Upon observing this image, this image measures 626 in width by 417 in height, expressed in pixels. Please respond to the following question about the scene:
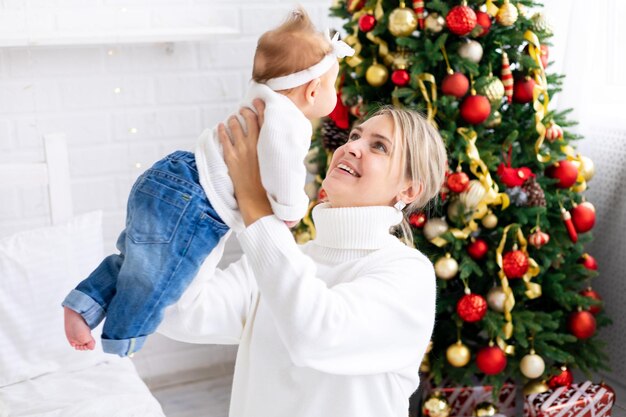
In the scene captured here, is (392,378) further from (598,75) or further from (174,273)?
Answer: (598,75)

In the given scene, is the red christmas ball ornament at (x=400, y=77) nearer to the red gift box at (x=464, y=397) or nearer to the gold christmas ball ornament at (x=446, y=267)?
the gold christmas ball ornament at (x=446, y=267)

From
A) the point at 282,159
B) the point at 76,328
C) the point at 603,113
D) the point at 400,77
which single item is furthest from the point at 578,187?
the point at 76,328

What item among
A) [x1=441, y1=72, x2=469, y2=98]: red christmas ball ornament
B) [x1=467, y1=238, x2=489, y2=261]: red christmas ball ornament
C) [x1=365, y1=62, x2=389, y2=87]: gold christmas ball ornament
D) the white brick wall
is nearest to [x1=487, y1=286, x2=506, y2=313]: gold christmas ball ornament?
[x1=467, y1=238, x2=489, y2=261]: red christmas ball ornament

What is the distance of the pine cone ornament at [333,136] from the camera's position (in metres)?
2.46

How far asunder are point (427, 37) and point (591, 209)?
0.76 meters

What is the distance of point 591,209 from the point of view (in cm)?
246

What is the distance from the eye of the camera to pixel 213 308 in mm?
1382

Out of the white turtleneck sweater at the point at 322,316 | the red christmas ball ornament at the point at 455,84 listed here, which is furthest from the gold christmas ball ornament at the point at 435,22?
the white turtleneck sweater at the point at 322,316

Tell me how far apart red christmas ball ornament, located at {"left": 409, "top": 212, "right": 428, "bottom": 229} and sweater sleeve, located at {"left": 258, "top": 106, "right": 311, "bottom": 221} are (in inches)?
47.7

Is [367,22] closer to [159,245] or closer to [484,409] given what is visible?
[484,409]

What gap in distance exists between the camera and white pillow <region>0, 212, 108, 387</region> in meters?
2.04

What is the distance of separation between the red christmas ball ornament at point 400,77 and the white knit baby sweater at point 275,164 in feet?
3.83

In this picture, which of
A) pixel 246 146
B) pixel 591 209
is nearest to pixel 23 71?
pixel 246 146

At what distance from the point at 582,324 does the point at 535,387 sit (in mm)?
250
